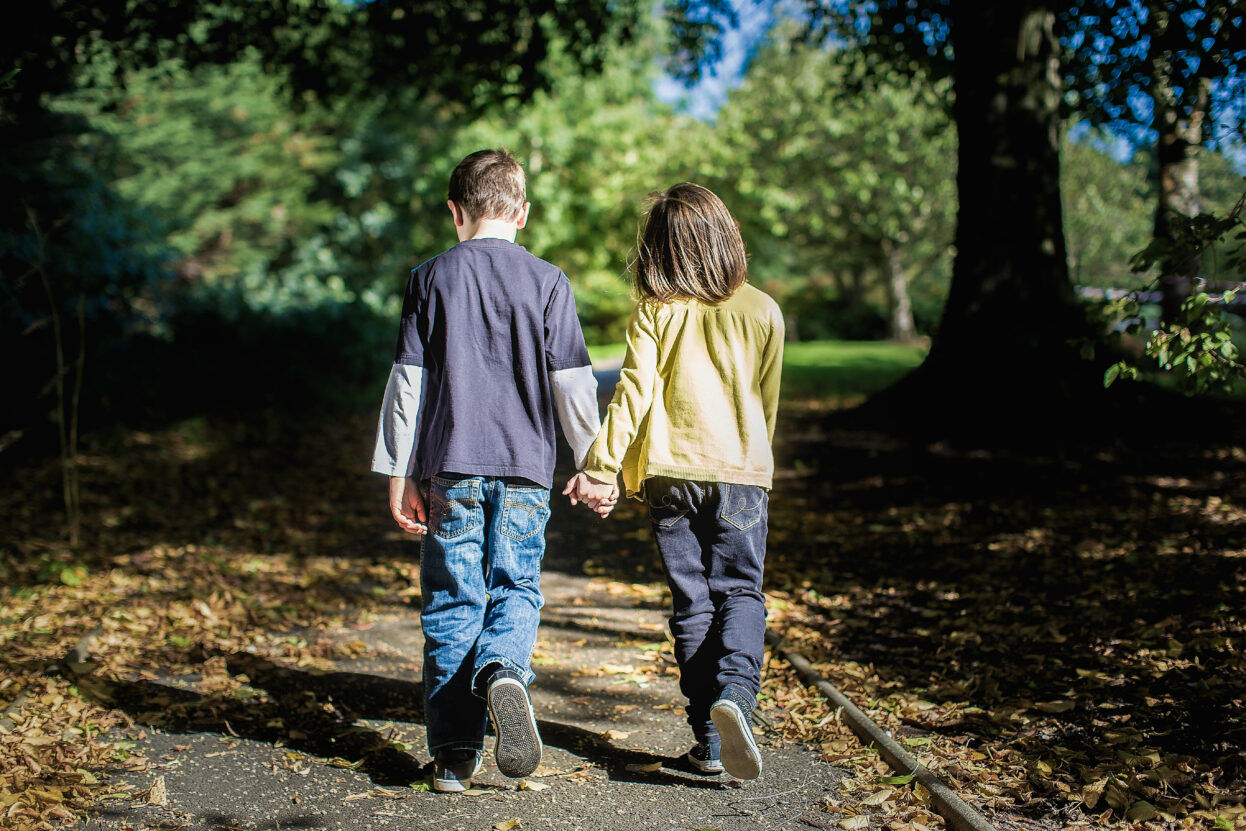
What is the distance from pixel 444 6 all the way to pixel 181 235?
22929mm

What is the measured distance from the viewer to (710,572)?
128 inches

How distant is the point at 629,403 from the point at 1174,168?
10704 mm

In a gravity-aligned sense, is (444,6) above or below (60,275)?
above

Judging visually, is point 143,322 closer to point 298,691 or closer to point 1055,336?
point 298,691

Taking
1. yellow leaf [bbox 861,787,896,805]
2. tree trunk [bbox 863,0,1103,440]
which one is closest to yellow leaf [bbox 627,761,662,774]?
yellow leaf [bbox 861,787,896,805]

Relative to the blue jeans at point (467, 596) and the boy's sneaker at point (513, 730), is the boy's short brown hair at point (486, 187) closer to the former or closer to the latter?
the blue jeans at point (467, 596)

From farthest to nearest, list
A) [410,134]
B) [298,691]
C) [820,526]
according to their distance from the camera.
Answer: [410,134]
[820,526]
[298,691]

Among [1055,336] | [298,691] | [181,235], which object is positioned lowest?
[298,691]

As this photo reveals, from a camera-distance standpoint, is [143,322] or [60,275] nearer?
[60,275]

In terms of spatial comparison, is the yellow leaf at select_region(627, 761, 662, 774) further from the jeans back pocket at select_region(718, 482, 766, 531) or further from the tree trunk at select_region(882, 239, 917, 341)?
the tree trunk at select_region(882, 239, 917, 341)

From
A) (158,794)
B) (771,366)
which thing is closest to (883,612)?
(771,366)

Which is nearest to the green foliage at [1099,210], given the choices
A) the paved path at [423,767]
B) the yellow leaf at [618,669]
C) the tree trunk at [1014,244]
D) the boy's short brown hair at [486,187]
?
the tree trunk at [1014,244]

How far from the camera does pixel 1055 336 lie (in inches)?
344

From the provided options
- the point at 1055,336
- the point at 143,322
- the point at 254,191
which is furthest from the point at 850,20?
the point at 254,191
